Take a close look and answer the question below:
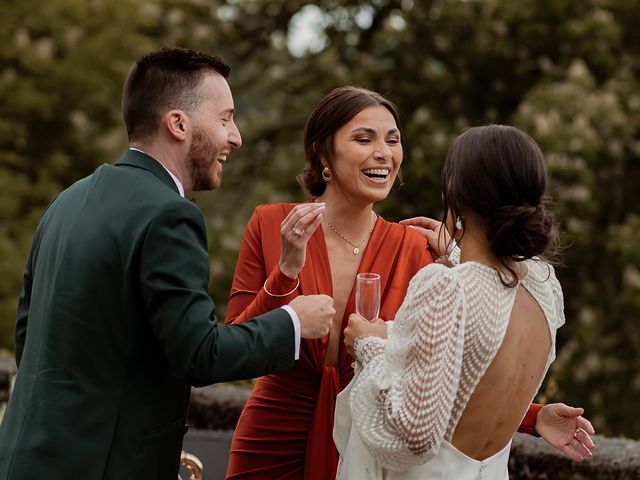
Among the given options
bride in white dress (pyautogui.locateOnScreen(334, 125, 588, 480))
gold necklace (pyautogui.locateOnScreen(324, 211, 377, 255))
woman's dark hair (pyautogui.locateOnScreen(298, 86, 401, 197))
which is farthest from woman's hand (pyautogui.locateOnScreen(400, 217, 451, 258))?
bride in white dress (pyautogui.locateOnScreen(334, 125, 588, 480))

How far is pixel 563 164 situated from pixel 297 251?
26.6 feet

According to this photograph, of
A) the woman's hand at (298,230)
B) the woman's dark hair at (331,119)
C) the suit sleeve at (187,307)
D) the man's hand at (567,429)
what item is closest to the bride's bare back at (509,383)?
the man's hand at (567,429)

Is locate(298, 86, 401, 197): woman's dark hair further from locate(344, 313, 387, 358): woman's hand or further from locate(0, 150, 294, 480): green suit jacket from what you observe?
locate(0, 150, 294, 480): green suit jacket

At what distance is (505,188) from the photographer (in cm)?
266

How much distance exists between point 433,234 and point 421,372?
1.40 metres

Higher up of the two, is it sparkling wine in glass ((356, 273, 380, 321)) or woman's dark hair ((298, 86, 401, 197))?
woman's dark hair ((298, 86, 401, 197))

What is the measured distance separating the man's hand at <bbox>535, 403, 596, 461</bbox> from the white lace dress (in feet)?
1.23

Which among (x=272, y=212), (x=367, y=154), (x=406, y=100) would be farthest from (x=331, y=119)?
(x=406, y=100)

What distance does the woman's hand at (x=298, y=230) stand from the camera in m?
3.19

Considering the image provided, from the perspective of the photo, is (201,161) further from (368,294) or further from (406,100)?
(406,100)

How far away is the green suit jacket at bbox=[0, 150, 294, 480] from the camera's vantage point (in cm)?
266

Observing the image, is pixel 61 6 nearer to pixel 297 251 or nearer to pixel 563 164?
pixel 563 164

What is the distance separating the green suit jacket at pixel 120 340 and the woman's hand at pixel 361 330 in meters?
0.26

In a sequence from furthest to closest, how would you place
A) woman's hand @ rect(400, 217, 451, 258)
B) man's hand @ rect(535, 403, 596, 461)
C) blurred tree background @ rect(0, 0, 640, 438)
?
blurred tree background @ rect(0, 0, 640, 438) < woman's hand @ rect(400, 217, 451, 258) < man's hand @ rect(535, 403, 596, 461)
